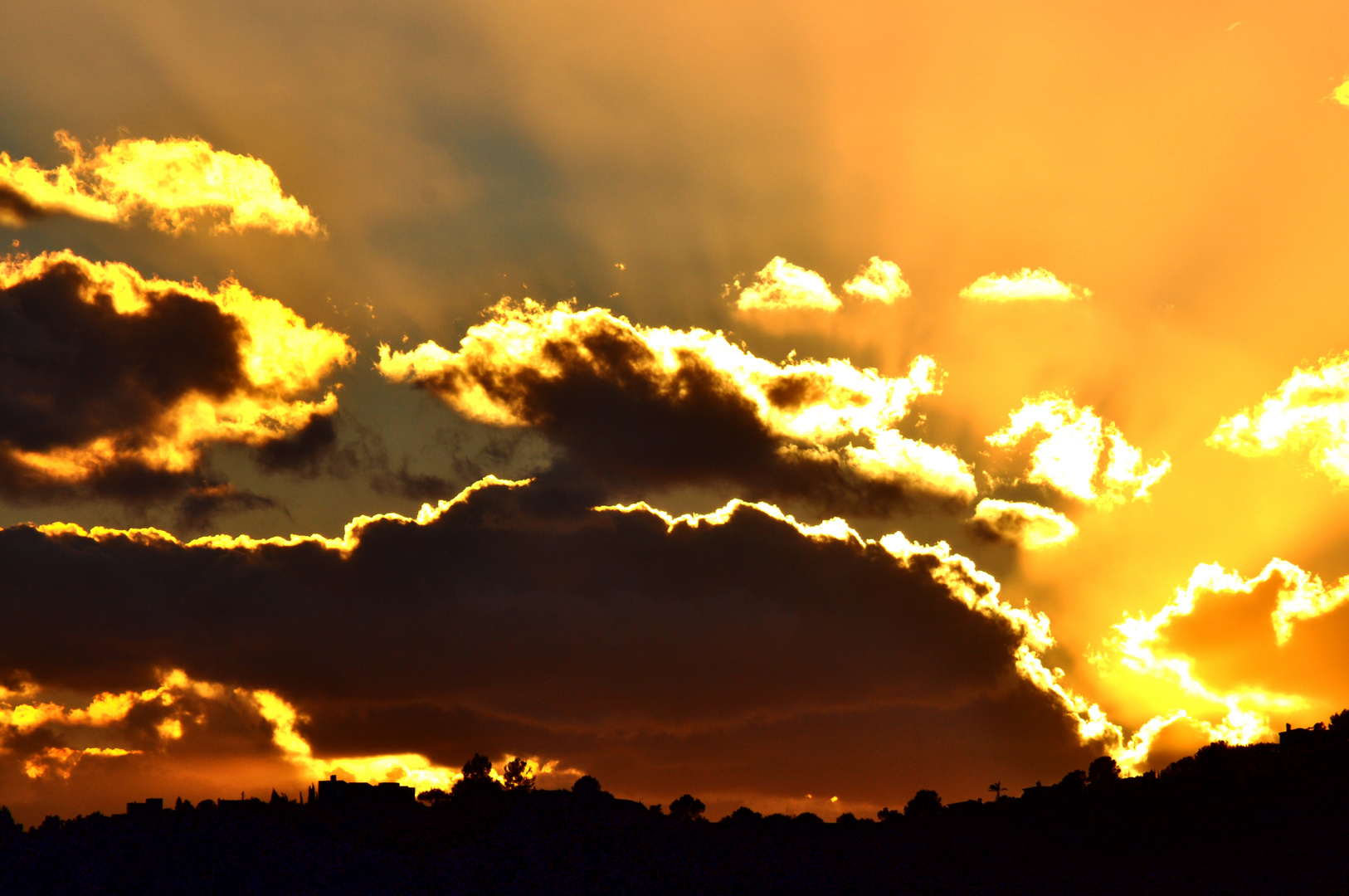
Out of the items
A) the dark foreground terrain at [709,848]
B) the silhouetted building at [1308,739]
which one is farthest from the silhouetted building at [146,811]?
the silhouetted building at [1308,739]

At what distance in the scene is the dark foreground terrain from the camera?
149 metres

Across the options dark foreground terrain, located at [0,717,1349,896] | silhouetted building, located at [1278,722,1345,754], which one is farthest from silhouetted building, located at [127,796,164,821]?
silhouetted building, located at [1278,722,1345,754]

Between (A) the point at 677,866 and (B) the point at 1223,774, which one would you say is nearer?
(A) the point at 677,866

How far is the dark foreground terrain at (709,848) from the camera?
149125 mm

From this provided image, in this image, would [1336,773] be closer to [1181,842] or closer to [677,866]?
[1181,842]

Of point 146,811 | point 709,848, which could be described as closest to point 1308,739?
point 709,848

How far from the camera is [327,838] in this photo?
6516 inches

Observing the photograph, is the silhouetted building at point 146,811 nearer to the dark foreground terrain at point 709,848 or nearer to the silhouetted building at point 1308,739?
the dark foreground terrain at point 709,848

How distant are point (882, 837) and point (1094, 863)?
29.7 m

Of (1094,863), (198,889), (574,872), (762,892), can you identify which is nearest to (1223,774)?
(1094,863)

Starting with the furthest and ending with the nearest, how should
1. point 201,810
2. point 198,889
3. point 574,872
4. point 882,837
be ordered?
1. point 882,837
2. point 201,810
3. point 574,872
4. point 198,889

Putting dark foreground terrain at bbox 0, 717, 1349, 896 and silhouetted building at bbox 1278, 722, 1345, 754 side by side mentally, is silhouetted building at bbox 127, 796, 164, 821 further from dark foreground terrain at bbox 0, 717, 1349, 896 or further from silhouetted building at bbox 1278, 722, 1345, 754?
silhouetted building at bbox 1278, 722, 1345, 754

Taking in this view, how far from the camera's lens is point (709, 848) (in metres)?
166

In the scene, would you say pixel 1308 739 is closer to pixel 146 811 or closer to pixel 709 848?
pixel 709 848
